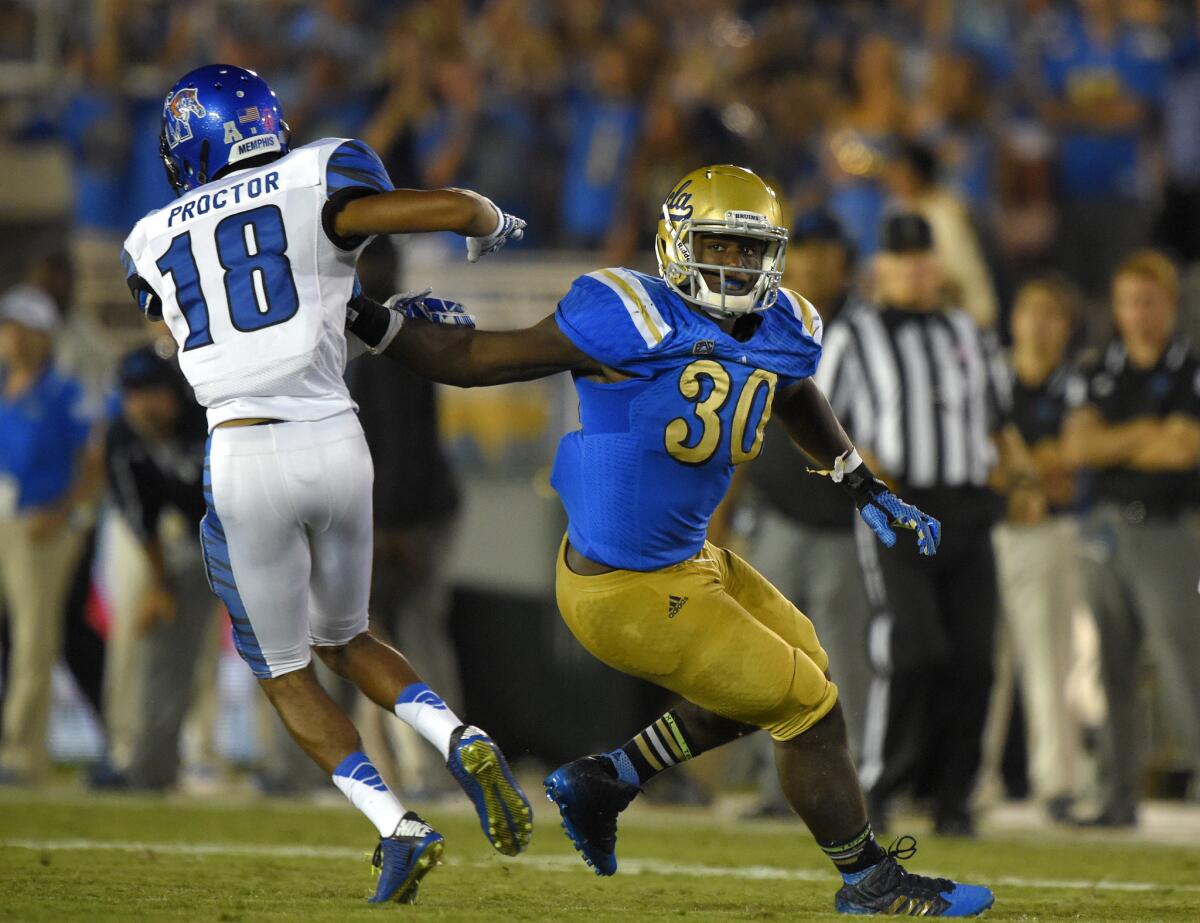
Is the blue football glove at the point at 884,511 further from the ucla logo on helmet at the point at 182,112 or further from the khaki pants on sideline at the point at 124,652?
the khaki pants on sideline at the point at 124,652

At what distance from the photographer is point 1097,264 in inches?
392

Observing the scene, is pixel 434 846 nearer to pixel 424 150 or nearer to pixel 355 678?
pixel 355 678

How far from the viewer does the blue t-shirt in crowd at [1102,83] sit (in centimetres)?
1013

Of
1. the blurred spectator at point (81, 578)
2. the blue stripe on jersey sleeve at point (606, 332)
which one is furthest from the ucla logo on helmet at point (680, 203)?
the blurred spectator at point (81, 578)

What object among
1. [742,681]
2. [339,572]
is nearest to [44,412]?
[339,572]

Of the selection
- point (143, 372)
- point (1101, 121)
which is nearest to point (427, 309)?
point (143, 372)

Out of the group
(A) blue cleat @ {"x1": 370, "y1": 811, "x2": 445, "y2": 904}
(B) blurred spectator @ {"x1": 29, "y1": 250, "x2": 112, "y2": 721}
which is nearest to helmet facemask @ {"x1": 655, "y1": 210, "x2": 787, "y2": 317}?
(A) blue cleat @ {"x1": 370, "y1": 811, "x2": 445, "y2": 904}

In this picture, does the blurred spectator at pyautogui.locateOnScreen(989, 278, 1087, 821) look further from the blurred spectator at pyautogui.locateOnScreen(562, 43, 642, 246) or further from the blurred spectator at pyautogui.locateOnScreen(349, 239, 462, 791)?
the blurred spectator at pyautogui.locateOnScreen(562, 43, 642, 246)

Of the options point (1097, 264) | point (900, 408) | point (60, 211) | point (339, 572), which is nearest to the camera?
point (339, 572)

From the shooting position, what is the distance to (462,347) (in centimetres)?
426

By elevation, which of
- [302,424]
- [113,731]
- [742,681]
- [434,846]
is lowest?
[113,731]

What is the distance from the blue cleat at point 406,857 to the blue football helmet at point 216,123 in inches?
60.8

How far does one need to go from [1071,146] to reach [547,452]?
345 centimetres

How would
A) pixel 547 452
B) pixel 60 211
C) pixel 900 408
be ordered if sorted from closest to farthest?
pixel 900 408 < pixel 547 452 < pixel 60 211
